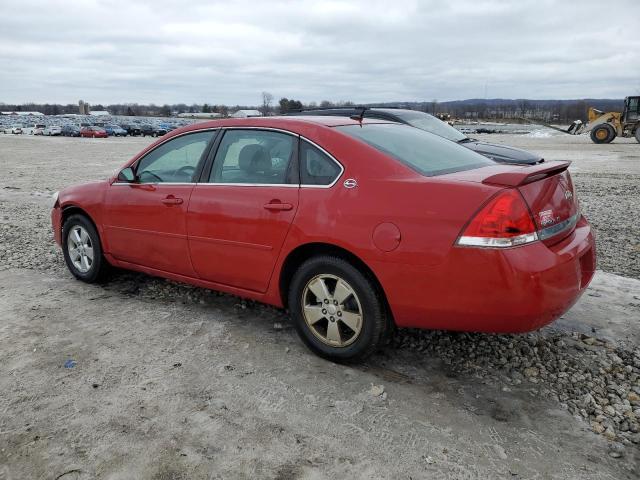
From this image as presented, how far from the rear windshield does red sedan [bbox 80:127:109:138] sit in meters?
59.6

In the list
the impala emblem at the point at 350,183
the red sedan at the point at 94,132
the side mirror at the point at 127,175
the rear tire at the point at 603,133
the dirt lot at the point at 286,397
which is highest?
the impala emblem at the point at 350,183

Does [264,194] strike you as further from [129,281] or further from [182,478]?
[129,281]

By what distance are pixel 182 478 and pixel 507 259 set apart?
191 cm

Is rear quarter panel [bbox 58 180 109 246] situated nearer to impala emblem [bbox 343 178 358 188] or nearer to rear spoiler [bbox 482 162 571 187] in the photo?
impala emblem [bbox 343 178 358 188]

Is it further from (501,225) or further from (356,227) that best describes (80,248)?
(501,225)

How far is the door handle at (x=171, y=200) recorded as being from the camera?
4.20 m

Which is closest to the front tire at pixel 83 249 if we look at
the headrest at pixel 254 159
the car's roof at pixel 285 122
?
the car's roof at pixel 285 122

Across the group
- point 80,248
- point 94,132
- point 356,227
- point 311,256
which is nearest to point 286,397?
point 311,256

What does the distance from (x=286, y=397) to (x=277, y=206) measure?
1.23 metres

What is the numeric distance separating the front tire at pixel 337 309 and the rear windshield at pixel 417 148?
0.79 m

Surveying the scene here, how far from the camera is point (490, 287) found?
2828mm

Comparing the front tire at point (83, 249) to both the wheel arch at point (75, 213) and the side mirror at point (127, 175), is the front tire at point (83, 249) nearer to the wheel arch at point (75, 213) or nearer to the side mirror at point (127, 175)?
the wheel arch at point (75, 213)

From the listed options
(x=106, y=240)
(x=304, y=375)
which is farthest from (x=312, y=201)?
(x=106, y=240)

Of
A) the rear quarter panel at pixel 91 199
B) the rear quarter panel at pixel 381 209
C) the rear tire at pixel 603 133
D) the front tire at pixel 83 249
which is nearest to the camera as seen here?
the rear quarter panel at pixel 381 209
